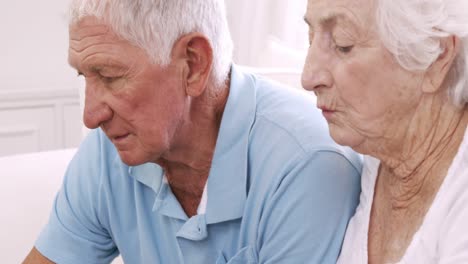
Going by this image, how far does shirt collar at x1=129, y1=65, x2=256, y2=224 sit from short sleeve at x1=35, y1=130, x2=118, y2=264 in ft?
0.88

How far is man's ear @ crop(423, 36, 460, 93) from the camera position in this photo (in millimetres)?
1093

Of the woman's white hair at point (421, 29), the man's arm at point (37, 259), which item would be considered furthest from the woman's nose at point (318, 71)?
the man's arm at point (37, 259)

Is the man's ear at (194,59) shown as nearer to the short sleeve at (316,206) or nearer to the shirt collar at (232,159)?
the shirt collar at (232,159)

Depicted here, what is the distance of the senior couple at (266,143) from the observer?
1.12 meters

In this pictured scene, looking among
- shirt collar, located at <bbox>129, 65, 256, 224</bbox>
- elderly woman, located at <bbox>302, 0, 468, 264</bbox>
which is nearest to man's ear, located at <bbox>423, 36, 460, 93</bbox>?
elderly woman, located at <bbox>302, 0, 468, 264</bbox>

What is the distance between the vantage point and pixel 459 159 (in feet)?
A: 3.69

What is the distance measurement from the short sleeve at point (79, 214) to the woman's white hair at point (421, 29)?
28.8 inches

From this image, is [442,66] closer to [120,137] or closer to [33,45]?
[120,137]

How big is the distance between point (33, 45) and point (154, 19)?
2.14 metres

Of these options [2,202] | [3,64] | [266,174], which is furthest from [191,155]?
[3,64]

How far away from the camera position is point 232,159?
1459mm

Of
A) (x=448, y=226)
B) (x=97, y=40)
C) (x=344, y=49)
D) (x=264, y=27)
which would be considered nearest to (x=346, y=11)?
(x=344, y=49)

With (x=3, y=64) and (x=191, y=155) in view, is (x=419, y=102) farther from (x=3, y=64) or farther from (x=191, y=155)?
(x=3, y=64)

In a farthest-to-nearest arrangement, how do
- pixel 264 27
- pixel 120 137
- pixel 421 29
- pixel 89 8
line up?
pixel 264 27
pixel 120 137
pixel 89 8
pixel 421 29
